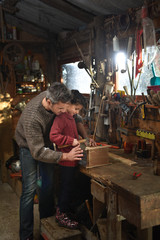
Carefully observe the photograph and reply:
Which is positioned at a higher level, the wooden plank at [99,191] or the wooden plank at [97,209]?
the wooden plank at [99,191]

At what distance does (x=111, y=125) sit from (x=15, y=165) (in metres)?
1.96

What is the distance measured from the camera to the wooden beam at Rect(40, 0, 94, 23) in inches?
173

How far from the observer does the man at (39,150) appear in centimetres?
252

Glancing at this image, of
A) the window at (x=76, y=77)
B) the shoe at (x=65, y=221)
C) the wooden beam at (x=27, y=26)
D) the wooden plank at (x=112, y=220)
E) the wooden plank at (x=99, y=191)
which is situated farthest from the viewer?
the wooden beam at (x=27, y=26)

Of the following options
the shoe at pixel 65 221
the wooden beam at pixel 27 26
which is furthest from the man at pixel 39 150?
the wooden beam at pixel 27 26

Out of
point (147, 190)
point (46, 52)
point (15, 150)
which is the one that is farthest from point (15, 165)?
point (46, 52)

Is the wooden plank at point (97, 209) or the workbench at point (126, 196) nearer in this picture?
the workbench at point (126, 196)

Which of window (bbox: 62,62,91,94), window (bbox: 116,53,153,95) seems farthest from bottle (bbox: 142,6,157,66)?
window (bbox: 62,62,91,94)

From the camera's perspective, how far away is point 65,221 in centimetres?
266

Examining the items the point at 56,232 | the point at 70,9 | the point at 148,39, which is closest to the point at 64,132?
Answer: the point at 56,232

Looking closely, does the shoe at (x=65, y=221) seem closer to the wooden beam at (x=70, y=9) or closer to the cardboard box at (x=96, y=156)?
the cardboard box at (x=96, y=156)

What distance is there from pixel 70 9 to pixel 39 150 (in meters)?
2.97

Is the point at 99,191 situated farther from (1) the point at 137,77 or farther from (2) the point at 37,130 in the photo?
(1) the point at 137,77

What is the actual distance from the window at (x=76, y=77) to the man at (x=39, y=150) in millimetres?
2580
